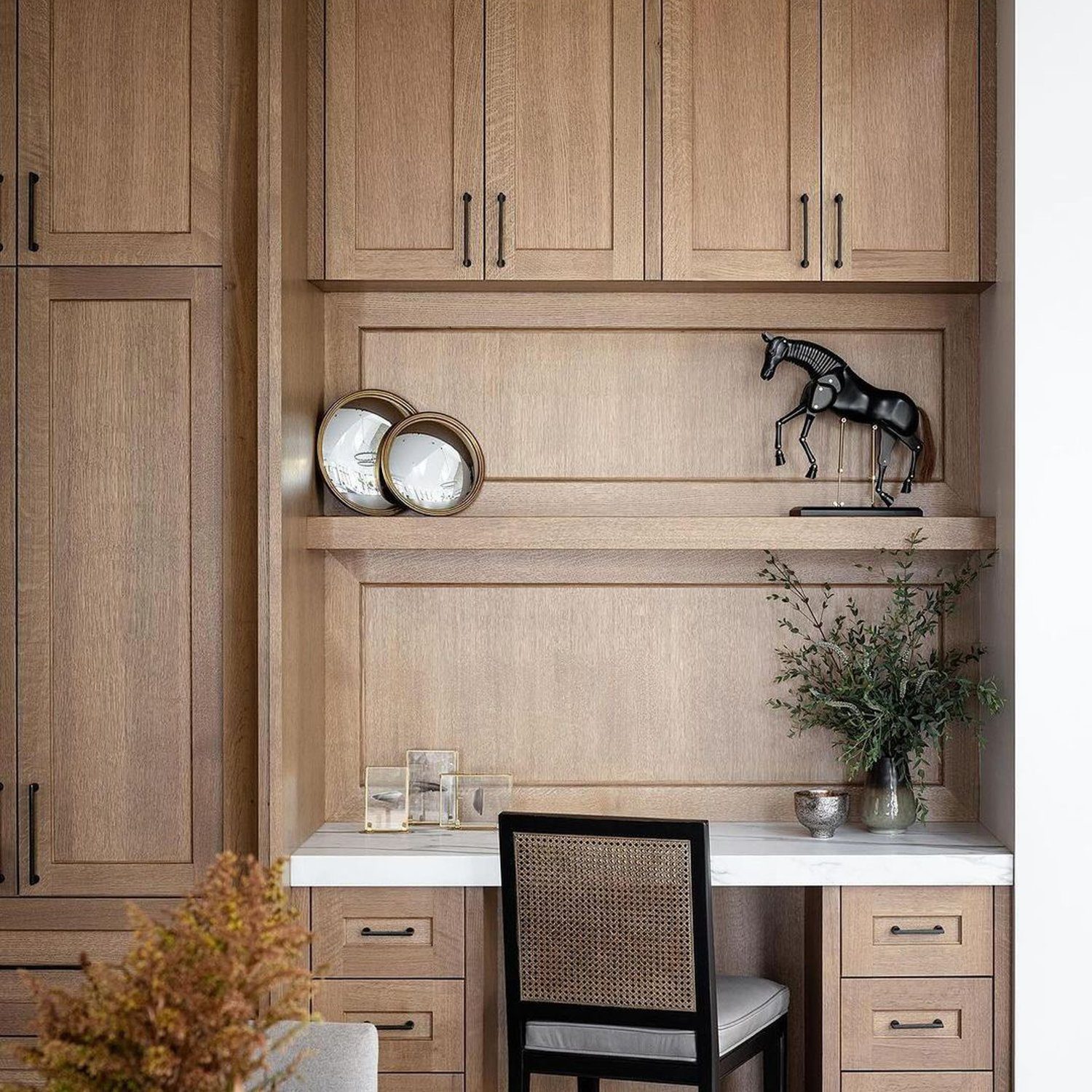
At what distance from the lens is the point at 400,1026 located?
2525 millimetres

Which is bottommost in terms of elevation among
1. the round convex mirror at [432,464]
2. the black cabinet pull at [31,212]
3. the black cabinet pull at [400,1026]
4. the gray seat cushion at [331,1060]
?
the black cabinet pull at [400,1026]

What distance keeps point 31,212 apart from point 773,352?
1.59 m

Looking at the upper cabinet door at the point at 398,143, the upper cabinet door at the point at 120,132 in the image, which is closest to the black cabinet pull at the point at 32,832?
the upper cabinet door at the point at 120,132

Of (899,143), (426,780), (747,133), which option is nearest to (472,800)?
(426,780)

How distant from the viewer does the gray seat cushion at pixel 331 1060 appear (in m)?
1.61

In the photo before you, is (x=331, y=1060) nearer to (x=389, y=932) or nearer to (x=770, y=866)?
(x=389, y=932)

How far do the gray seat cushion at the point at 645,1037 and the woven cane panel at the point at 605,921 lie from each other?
0.20 ft

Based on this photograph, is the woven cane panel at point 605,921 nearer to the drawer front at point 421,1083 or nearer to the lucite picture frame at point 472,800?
the drawer front at point 421,1083

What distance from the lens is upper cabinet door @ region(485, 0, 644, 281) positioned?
270 centimetres

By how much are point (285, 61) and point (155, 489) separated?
903 mm

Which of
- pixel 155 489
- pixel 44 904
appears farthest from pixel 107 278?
pixel 44 904

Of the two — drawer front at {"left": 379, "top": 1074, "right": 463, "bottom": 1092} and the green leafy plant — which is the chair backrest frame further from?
the green leafy plant
